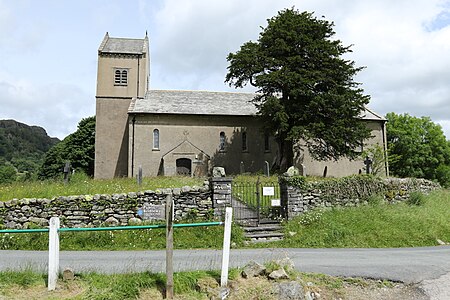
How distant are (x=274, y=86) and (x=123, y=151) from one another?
52.9 feet

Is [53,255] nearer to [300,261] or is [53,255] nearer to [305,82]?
[300,261]

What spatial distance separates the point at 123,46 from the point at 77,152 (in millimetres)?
15961

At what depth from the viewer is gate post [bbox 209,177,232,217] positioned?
1388cm

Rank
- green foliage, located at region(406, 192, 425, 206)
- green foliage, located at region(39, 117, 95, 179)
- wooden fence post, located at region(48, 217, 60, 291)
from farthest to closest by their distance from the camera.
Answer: green foliage, located at region(39, 117, 95, 179)
green foliage, located at region(406, 192, 425, 206)
wooden fence post, located at region(48, 217, 60, 291)

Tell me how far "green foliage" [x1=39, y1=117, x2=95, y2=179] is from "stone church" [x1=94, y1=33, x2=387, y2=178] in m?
12.4

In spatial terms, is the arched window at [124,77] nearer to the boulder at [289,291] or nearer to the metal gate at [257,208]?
the metal gate at [257,208]

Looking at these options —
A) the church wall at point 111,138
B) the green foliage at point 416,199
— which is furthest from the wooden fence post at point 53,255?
the church wall at point 111,138

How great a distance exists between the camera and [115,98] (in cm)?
3603

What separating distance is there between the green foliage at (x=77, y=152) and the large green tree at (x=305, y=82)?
24810 mm

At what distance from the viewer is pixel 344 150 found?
29234 mm

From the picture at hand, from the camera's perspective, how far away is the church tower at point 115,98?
35031 millimetres

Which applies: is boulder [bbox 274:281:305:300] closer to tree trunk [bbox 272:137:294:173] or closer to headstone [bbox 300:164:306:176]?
tree trunk [bbox 272:137:294:173]

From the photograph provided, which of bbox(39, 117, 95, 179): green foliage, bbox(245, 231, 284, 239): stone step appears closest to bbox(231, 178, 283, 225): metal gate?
bbox(245, 231, 284, 239): stone step

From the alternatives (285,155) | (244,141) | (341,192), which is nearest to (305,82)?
(285,155)
